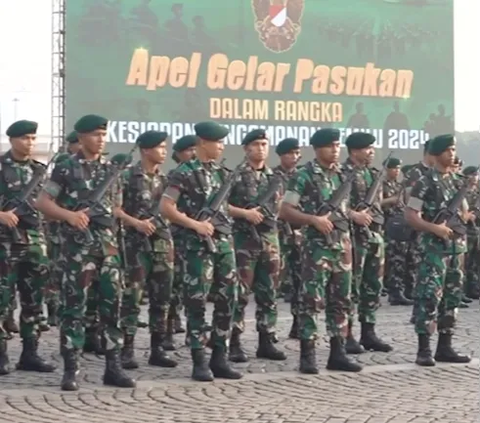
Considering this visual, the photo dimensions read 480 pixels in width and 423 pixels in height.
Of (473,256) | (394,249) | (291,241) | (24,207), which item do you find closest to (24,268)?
(24,207)

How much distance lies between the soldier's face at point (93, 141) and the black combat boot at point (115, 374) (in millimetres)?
1374

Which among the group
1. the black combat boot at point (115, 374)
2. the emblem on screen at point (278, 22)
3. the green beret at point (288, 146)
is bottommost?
the black combat boot at point (115, 374)

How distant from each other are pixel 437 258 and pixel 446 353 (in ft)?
2.67

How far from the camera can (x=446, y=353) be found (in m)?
8.33

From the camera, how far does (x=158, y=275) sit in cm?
819

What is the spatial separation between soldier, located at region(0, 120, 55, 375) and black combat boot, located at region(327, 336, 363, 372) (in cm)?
210

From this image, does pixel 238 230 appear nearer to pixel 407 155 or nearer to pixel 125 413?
pixel 125 413

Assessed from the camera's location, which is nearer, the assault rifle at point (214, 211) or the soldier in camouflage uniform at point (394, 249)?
the assault rifle at point (214, 211)

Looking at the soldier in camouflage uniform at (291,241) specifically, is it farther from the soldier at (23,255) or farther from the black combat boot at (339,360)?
the soldier at (23,255)

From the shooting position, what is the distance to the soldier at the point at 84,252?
7.02 metres

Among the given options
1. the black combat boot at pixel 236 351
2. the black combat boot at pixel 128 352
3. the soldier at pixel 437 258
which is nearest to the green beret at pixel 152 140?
the black combat boot at pixel 128 352

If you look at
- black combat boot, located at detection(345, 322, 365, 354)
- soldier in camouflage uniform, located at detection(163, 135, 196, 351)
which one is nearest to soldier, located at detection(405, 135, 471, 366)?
black combat boot, located at detection(345, 322, 365, 354)

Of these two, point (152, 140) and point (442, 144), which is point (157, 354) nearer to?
point (152, 140)

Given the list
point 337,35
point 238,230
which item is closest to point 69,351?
point 238,230
